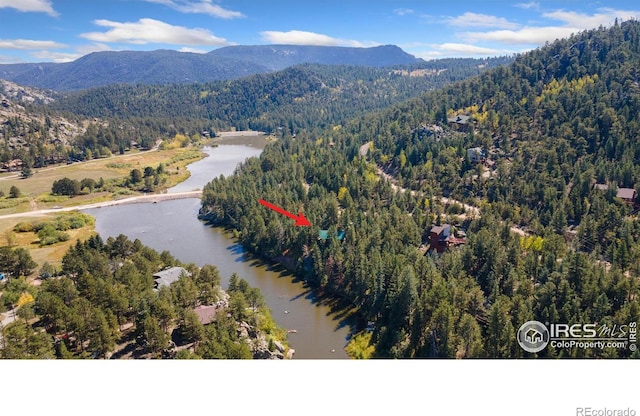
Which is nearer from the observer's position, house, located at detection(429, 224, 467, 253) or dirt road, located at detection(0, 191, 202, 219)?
house, located at detection(429, 224, 467, 253)

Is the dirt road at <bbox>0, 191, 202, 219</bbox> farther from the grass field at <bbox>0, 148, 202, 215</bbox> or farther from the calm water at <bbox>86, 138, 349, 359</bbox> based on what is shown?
the grass field at <bbox>0, 148, 202, 215</bbox>

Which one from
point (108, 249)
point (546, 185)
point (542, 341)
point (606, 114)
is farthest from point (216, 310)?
point (606, 114)

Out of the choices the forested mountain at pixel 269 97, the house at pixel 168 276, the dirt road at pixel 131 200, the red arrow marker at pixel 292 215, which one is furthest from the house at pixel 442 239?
the forested mountain at pixel 269 97

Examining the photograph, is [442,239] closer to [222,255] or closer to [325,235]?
[325,235]

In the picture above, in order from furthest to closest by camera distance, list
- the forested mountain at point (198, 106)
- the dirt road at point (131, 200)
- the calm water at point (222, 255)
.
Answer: the forested mountain at point (198, 106)
the dirt road at point (131, 200)
the calm water at point (222, 255)

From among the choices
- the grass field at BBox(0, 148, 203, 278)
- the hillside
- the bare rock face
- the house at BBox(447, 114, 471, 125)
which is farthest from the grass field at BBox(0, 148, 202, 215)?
the house at BBox(447, 114, 471, 125)

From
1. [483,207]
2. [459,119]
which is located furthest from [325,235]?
[459,119]

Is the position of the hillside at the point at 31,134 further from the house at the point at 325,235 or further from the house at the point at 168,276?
the house at the point at 325,235
